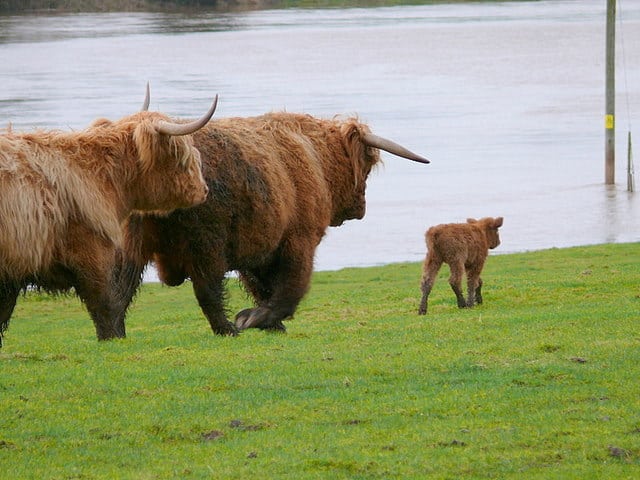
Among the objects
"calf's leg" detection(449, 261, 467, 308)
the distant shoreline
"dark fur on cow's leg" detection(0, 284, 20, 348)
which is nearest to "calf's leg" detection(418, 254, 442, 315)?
"calf's leg" detection(449, 261, 467, 308)

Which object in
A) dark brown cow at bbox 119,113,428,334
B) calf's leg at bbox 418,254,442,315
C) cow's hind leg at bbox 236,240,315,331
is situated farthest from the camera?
calf's leg at bbox 418,254,442,315

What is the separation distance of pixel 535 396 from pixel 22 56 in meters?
66.9

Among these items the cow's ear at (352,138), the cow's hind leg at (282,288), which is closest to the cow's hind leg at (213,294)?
the cow's hind leg at (282,288)

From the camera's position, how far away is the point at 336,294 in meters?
16.3

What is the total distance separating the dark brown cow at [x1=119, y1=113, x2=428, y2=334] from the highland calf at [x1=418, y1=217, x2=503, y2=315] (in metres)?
2.20

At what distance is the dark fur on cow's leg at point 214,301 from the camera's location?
32.9 ft

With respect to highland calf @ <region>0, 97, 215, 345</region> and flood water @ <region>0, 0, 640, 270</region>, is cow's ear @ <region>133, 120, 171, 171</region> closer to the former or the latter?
highland calf @ <region>0, 97, 215, 345</region>

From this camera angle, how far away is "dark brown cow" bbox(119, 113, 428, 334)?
9.80 meters

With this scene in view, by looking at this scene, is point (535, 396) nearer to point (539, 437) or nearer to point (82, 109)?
point (539, 437)

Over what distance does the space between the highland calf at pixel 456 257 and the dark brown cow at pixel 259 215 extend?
2195 millimetres

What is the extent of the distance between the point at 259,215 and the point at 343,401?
8.89 ft

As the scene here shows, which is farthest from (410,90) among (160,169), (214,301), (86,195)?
(86,195)

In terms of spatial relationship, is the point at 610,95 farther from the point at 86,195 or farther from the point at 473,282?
the point at 86,195

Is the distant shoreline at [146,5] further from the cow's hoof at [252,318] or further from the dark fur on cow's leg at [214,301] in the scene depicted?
the dark fur on cow's leg at [214,301]
